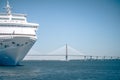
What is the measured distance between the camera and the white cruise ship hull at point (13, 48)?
213 ft

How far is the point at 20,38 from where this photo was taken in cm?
6494

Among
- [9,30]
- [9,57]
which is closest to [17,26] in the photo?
[9,30]

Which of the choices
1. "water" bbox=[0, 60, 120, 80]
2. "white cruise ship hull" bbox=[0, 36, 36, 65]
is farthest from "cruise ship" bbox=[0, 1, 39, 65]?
Result: "water" bbox=[0, 60, 120, 80]

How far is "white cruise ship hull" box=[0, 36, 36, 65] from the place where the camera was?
6481 centimetres

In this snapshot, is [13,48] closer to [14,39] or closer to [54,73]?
[14,39]

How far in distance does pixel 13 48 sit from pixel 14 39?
6.06ft

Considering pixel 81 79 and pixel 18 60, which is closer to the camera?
pixel 81 79

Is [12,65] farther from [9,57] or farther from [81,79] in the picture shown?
[81,79]

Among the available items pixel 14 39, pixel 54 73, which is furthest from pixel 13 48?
pixel 54 73

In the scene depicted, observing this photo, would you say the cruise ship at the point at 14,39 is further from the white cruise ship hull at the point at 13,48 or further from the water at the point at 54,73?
the water at the point at 54,73

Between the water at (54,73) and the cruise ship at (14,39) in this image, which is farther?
the cruise ship at (14,39)

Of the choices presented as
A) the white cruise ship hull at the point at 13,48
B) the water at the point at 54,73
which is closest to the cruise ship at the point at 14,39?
the white cruise ship hull at the point at 13,48

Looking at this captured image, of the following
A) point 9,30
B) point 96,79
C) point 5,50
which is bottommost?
point 96,79

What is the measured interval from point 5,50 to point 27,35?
18.6 ft
